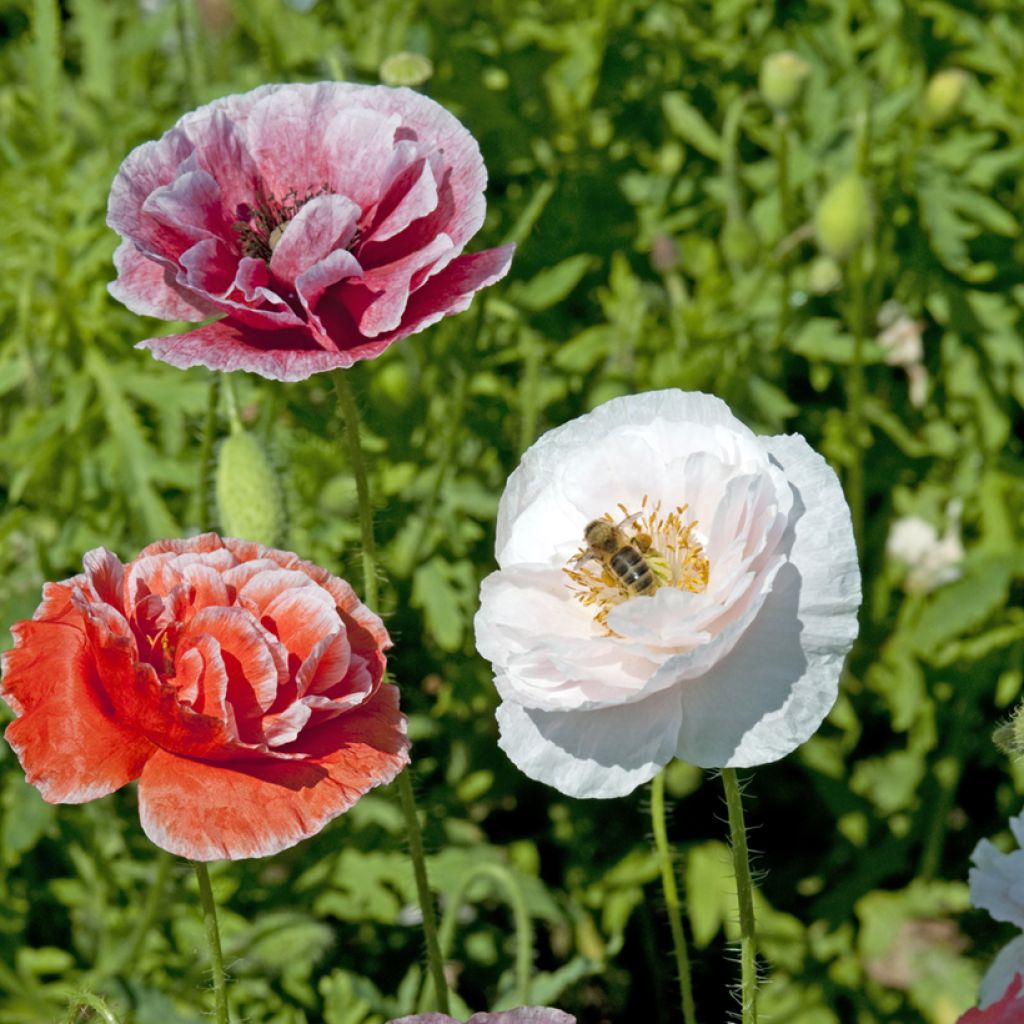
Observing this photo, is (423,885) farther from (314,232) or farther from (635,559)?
(314,232)

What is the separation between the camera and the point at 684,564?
144 cm

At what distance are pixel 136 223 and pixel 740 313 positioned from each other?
1.65m

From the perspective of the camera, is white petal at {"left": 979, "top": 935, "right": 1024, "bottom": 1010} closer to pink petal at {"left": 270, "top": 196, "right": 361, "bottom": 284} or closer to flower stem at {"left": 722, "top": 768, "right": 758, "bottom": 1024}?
flower stem at {"left": 722, "top": 768, "right": 758, "bottom": 1024}

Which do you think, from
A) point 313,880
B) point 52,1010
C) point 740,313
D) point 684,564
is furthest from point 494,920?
point 684,564

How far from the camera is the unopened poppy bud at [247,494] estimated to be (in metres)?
1.87

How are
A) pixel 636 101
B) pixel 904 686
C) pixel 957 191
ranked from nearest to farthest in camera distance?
pixel 904 686 < pixel 957 191 < pixel 636 101

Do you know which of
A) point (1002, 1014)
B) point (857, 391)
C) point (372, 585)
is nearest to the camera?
point (1002, 1014)

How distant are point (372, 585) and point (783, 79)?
1.70 meters

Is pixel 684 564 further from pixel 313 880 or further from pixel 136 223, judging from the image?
pixel 313 880

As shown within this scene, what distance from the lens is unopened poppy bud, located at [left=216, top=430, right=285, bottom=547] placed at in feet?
6.15

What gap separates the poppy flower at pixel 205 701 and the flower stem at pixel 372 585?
0.16m

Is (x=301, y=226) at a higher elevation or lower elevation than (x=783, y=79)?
higher

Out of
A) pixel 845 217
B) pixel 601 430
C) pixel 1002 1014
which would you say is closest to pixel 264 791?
pixel 601 430

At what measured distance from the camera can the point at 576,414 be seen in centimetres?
299
